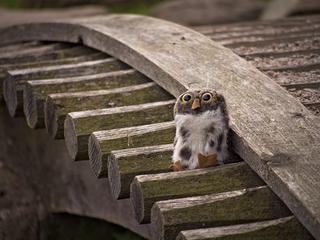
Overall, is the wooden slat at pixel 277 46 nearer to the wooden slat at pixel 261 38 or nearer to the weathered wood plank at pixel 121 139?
the wooden slat at pixel 261 38

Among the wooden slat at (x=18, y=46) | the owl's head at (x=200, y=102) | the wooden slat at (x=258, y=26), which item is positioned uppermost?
the owl's head at (x=200, y=102)

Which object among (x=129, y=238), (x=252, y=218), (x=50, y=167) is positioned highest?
(x=252, y=218)

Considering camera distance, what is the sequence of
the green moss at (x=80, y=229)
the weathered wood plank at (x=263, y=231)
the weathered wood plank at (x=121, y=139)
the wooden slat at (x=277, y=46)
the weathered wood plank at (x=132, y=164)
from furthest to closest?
the green moss at (x=80, y=229) → the wooden slat at (x=277, y=46) → the weathered wood plank at (x=121, y=139) → the weathered wood plank at (x=132, y=164) → the weathered wood plank at (x=263, y=231)

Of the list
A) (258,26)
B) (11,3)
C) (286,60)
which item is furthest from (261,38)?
(11,3)

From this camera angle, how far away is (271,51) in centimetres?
500

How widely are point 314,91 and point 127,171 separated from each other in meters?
1.04

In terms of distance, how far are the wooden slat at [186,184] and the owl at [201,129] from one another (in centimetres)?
8

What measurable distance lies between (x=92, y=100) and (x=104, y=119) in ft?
0.93

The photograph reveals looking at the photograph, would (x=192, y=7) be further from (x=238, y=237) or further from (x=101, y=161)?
(x=238, y=237)

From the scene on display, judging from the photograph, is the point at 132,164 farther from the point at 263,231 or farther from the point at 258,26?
A: the point at 258,26

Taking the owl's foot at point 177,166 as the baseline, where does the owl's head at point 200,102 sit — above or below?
above

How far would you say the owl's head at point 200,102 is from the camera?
356cm

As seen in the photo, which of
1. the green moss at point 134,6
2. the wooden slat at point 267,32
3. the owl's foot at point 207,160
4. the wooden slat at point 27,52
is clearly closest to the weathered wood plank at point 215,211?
the owl's foot at point 207,160

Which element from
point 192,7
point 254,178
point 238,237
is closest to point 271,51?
point 254,178
